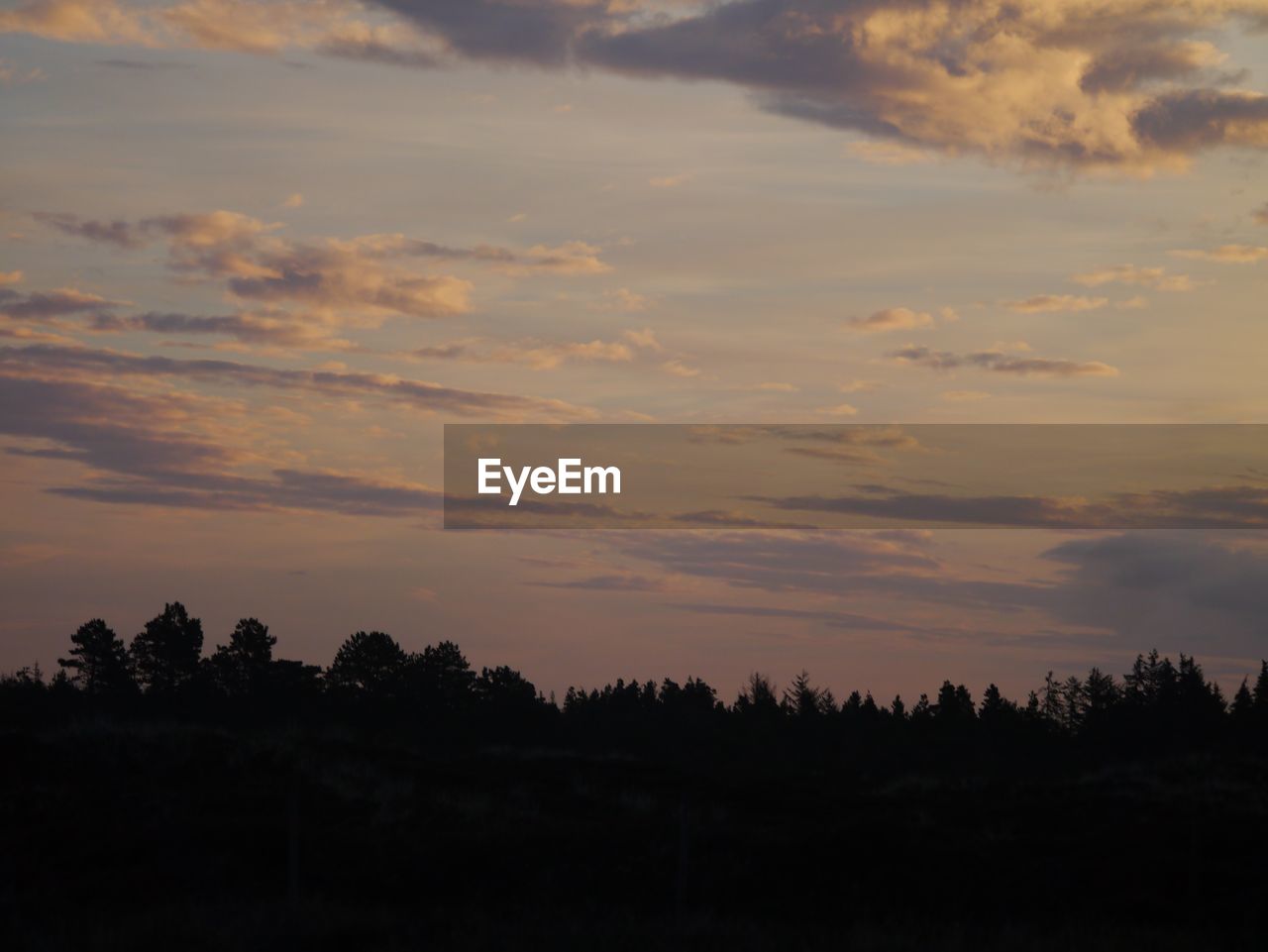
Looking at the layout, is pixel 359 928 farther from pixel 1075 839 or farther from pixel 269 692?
pixel 269 692

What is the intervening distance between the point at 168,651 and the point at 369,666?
11448 millimetres

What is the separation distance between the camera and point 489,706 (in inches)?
3061

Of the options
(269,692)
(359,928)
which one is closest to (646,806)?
(359,928)

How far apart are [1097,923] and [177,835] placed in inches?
653

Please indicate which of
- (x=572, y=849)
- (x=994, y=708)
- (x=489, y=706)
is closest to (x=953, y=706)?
(x=994, y=708)

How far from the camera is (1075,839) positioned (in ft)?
92.1

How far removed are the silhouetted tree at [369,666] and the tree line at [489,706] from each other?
82mm


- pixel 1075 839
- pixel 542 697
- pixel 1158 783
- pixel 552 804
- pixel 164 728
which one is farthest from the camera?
pixel 542 697

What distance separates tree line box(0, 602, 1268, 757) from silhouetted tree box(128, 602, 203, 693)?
8 centimetres

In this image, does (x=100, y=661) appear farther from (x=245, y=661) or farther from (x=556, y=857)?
(x=556, y=857)

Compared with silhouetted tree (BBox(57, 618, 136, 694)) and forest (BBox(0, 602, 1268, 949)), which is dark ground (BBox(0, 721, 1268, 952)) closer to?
forest (BBox(0, 602, 1268, 949))

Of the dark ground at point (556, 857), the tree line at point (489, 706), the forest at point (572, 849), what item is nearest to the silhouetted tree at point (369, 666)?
the tree line at point (489, 706)

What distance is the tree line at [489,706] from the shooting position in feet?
228

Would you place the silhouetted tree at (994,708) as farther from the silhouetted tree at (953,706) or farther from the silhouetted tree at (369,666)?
the silhouetted tree at (369,666)
